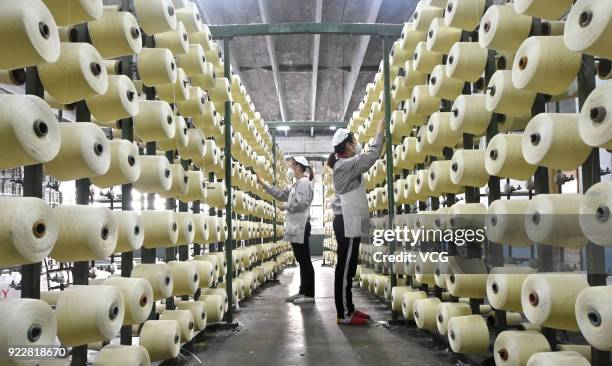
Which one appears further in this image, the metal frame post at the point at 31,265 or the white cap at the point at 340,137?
the white cap at the point at 340,137

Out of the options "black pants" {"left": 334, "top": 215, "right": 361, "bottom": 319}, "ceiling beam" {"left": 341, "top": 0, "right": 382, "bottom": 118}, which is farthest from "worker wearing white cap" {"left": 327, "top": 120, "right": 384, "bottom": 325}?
"ceiling beam" {"left": 341, "top": 0, "right": 382, "bottom": 118}

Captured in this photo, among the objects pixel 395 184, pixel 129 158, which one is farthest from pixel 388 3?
pixel 129 158

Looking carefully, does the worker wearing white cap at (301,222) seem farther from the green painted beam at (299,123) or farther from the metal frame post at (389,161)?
the green painted beam at (299,123)

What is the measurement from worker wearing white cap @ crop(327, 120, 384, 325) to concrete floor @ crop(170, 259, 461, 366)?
0.20 m

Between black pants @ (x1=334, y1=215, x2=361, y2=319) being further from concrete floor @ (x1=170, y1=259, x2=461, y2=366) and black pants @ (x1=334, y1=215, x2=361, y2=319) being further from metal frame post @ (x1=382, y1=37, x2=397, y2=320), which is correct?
metal frame post @ (x1=382, y1=37, x2=397, y2=320)

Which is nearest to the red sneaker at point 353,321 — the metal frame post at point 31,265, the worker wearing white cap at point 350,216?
the worker wearing white cap at point 350,216

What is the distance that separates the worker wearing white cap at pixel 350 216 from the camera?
14.7ft

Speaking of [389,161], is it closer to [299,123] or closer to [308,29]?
[308,29]

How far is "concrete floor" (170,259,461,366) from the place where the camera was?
3311mm

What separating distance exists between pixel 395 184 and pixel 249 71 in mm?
6922

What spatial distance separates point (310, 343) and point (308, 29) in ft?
10.5

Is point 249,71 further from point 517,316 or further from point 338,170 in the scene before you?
point 517,316

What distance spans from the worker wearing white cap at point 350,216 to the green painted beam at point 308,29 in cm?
110

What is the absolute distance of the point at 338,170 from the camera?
4.64 m
